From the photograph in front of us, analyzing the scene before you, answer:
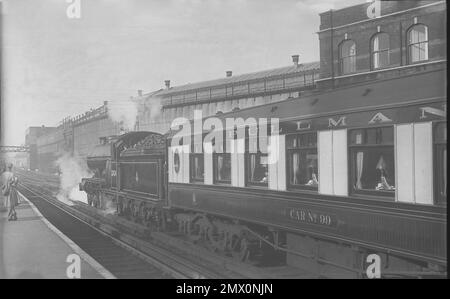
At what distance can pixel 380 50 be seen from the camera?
9828mm

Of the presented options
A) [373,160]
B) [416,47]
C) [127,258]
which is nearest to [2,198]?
[127,258]

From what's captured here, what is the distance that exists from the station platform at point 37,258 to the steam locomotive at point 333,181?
2540 mm

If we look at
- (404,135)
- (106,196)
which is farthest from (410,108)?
(106,196)

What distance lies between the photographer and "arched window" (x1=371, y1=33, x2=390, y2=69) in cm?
833

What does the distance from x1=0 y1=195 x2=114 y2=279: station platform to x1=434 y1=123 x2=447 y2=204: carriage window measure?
491 cm

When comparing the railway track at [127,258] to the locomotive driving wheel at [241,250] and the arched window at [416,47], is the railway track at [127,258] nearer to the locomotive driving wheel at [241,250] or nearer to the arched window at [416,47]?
the locomotive driving wheel at [241,250]

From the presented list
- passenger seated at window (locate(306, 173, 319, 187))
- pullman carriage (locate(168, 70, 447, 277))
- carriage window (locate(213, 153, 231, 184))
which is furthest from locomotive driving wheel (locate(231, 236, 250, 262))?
A: passenger seated at window (locate(306, 173, 319, 187))

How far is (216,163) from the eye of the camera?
362 inches

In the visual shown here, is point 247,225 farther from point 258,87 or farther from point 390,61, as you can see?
point 390,61

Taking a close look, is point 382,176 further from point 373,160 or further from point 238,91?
point 238,91

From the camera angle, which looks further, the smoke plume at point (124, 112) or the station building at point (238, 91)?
the smoke plume at point (124, 112)

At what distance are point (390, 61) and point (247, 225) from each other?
454 centimetres

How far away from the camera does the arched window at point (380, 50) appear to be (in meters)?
8.33

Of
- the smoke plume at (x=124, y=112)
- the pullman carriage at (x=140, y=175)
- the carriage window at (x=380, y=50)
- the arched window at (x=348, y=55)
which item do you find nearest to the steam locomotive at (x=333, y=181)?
the smoke plume at (x=124, y=112)
